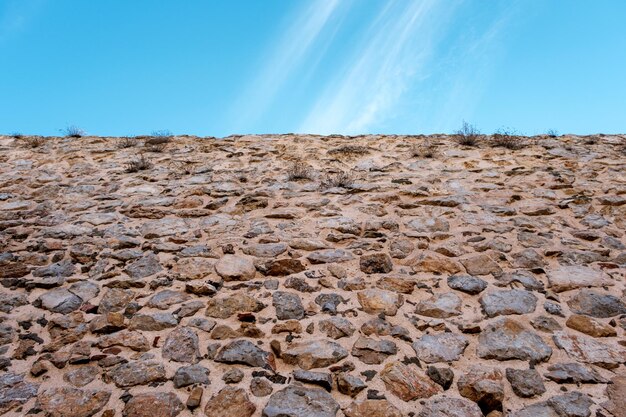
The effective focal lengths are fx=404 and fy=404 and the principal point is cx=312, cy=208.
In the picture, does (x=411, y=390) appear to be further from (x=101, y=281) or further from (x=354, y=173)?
(x=354, y=173)

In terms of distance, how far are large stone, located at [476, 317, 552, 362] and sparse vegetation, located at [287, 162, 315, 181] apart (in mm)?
3192

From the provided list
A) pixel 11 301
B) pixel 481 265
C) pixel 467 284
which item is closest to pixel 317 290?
pixel 467 284

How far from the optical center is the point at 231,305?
3.12m

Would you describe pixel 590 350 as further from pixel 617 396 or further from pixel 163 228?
pixel 163 228

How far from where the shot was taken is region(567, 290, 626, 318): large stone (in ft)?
9.92

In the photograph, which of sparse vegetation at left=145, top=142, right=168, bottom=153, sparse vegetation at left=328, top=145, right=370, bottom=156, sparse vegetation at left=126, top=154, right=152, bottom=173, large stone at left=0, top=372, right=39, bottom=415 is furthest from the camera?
sparse vegetation at left=145, top=142, right=168, bottom=153

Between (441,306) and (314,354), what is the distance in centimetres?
108

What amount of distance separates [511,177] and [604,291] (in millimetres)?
2372

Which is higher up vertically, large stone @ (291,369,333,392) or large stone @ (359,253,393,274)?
large stone @ (359,253,393,274)

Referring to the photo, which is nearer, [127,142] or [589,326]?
[589,326]

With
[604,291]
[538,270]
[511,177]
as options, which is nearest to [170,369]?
[538,270]

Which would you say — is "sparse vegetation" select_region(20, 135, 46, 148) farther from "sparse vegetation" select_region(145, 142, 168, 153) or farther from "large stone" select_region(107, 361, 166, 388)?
"large stone" select_region(107, 361, 166, 388)

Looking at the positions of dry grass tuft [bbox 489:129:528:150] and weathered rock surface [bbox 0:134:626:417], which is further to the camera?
dry grass tuft [bbox 489:129:528:150]

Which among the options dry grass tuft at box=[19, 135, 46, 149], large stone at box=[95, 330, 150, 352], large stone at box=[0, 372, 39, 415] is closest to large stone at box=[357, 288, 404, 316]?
large stone at box=[95, 330, 150, 352]
